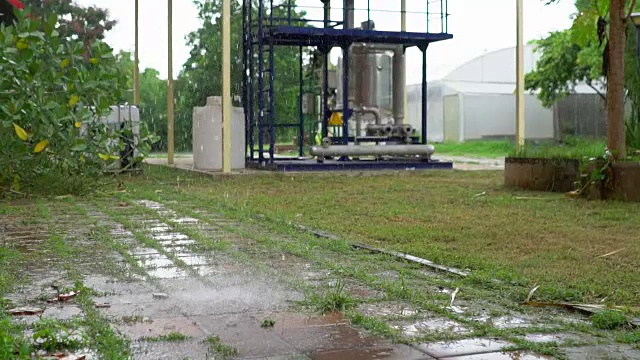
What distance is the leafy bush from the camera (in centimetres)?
889

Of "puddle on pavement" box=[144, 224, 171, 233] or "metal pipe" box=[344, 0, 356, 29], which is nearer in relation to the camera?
"puddle on pavement" box=[144, 224, 171, 233]

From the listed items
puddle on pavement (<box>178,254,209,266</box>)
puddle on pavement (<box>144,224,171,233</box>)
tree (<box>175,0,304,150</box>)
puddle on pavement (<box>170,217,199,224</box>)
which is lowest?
puddle on pavement (<box>178,254,209,266</box>)

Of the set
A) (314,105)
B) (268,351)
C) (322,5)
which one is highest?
(322,5)

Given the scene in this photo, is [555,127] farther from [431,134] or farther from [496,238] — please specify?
[496,238]

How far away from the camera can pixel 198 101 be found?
108 ft

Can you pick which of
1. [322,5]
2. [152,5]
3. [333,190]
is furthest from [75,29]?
[333,190]

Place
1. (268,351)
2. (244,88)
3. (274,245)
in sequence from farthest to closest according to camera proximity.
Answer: (244,88), (274,245), (268,351)

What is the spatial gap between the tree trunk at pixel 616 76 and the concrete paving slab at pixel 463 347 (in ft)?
25.1

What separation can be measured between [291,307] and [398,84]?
15.8 metres

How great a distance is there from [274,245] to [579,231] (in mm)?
2686

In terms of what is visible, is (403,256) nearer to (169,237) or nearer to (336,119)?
(169,237)

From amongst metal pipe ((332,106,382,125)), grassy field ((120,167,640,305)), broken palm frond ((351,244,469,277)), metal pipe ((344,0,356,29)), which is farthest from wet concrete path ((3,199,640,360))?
metal pipe ((344,0,356,29))

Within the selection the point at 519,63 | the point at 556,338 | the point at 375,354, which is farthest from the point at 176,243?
the point at 519,63

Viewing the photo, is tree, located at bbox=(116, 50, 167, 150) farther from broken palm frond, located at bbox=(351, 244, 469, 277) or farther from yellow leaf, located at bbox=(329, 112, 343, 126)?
broken palm frond, located at bbox=(351, 244, 469, 277)
